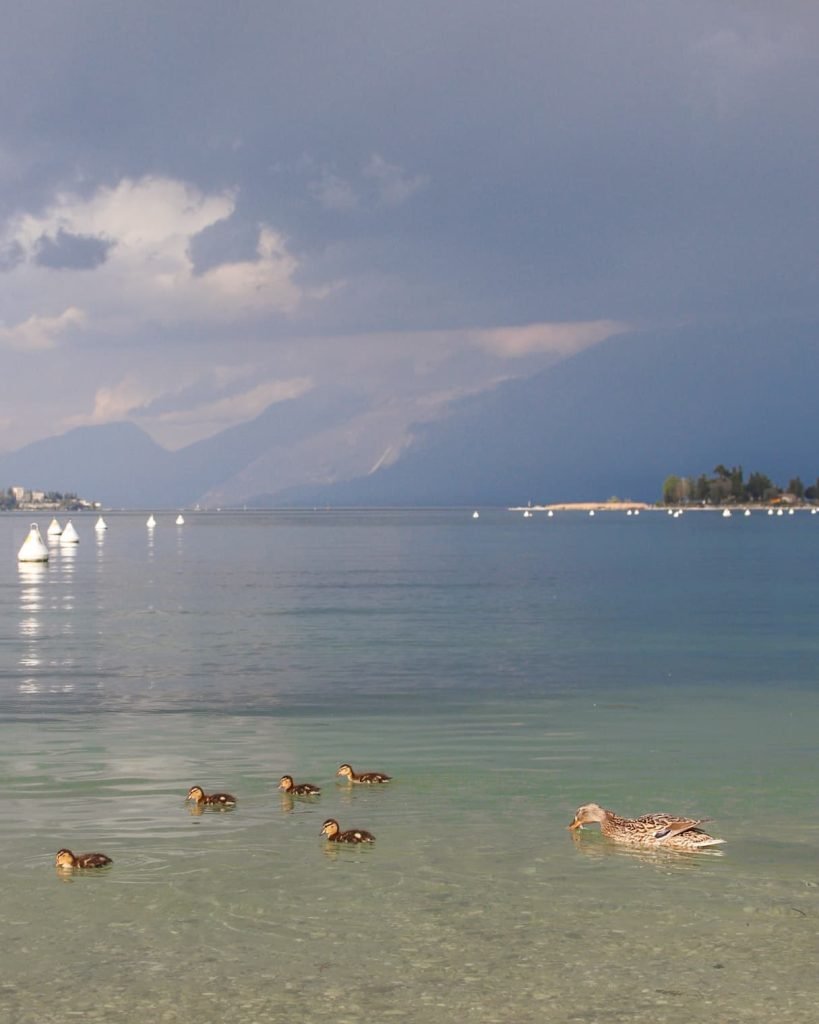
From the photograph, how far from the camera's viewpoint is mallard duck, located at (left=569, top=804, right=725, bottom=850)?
59.5 ft

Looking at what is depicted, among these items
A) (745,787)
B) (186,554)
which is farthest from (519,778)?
(186,554)

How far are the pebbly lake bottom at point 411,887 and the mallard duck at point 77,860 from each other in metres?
0.20

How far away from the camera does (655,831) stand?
18297mm

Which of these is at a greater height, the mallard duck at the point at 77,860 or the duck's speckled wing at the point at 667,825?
the duck's speckled wing at the point at 667,825

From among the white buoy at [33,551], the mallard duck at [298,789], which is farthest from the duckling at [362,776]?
the white buoy at [33,551]

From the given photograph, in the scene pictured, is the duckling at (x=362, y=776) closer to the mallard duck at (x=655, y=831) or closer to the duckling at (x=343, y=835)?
the duckling at (x=343, y=835)

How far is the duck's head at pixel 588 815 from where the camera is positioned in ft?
61.3

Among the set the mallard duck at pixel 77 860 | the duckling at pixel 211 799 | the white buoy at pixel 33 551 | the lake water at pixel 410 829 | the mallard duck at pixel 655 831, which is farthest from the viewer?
the white buoy at pixel 33 551

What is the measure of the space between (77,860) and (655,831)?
7.58 meters

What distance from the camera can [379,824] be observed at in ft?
66.0

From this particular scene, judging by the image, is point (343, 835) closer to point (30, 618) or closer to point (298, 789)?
point (298, 789)

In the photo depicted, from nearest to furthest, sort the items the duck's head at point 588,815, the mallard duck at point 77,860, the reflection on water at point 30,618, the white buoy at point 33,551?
1. the mallard duck at point 77,860
2. the duck's head at point 588,815
3. the reflection on water at point 30,618
4. the white buoy at point 33,551

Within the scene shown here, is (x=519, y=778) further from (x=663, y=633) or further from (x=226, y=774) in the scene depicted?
(x=663, y=633)

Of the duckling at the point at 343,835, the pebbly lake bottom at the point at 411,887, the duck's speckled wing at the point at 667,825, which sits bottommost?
the pebbly lake bottom at the point at 411,887
